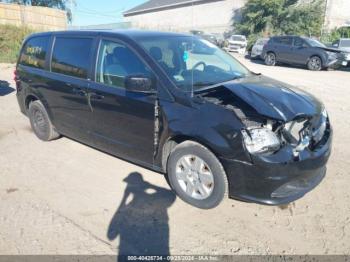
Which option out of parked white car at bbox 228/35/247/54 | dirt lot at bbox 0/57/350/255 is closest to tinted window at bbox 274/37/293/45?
parked white car at bbox 228/35/247/54

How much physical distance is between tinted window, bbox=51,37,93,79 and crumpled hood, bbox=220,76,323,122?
1942 millimetres

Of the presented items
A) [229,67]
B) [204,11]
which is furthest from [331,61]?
[204,11]

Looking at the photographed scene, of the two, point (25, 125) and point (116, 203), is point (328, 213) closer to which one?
point (116, 203)

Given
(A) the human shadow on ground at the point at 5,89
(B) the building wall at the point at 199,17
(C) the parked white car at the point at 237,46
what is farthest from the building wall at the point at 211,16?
(A) the human shadow on ground at the point at 5,89

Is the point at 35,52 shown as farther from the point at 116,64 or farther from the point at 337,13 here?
the point at 337,13

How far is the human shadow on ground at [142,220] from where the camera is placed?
2996 millimetres

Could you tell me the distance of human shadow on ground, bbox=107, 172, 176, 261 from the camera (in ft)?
9.83

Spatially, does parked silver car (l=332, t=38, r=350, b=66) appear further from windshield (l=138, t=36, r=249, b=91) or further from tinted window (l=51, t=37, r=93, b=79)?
tinted window (l=51, t=37, r=93, b=79)

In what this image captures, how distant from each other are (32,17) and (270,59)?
17.4 meters

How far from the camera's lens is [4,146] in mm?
5512

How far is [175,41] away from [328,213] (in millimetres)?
2744

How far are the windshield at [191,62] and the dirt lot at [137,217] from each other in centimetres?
134

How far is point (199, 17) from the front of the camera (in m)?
44.4

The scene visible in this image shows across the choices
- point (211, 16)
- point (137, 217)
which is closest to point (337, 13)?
point (211, 16)
